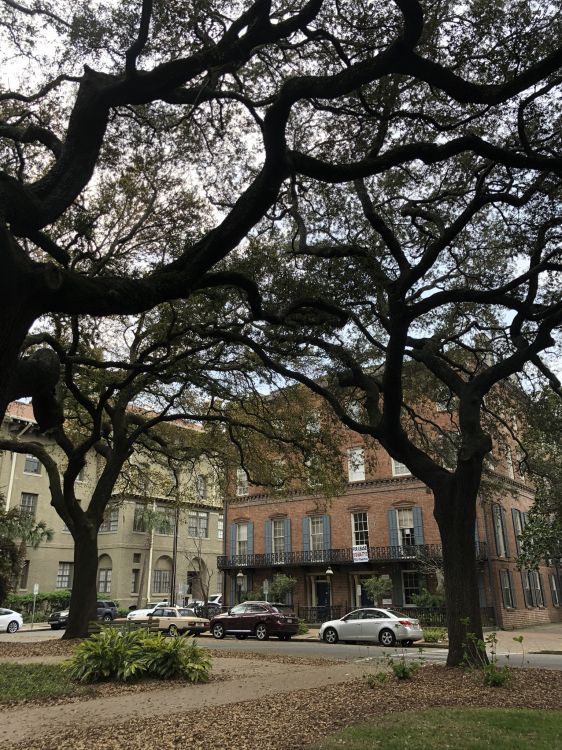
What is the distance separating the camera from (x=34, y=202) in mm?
6273

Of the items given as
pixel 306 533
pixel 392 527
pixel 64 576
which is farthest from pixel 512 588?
pixel 64 576

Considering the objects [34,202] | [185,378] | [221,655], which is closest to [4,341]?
[34,202]

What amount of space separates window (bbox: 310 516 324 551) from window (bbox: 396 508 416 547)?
5.07 metres

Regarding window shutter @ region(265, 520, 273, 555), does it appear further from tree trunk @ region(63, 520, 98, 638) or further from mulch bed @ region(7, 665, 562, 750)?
mulch bed @ region(7, 665, 562, 750)

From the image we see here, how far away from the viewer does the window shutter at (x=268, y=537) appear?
1526 inches

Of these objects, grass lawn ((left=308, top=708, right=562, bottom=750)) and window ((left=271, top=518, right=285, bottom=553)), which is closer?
grass lawn ((left=308, top=708, right=562, bottom=750))

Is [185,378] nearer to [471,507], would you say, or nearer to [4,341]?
[471,507]

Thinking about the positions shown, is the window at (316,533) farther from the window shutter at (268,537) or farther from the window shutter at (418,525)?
the window shutter at (418,525)

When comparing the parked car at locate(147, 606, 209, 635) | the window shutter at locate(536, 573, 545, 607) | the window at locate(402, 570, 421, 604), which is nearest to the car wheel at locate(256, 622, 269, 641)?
the parked car at locate(147, 606, 209, 635)

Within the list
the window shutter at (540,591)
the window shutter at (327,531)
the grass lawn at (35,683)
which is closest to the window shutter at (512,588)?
the window shutter at (540,591)

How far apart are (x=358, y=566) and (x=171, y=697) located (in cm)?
2634

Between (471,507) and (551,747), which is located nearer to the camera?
(551,747)

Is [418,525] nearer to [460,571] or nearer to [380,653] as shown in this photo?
[380,653]

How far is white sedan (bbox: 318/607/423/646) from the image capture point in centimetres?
2097
